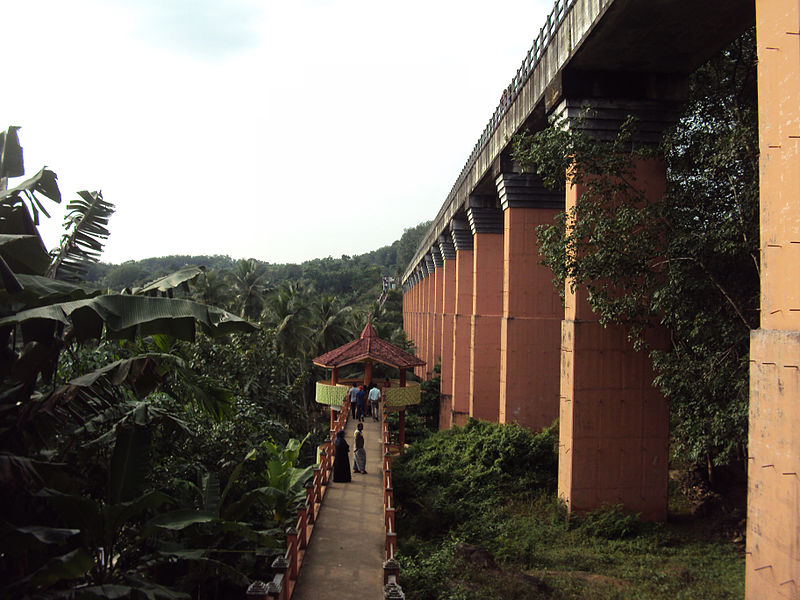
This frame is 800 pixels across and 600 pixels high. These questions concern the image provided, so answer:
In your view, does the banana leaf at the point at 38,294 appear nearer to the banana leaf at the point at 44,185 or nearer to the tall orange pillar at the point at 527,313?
the banana leaf at the point at 44,185

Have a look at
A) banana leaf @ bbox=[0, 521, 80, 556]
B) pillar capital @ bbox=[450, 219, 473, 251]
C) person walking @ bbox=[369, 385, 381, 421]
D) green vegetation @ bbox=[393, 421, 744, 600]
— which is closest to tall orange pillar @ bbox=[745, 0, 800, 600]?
green vegetation @ bbox=[393, 421, 744, 600]

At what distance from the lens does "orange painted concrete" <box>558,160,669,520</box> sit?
470 inches

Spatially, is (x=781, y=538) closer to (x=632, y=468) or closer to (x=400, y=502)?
(x=632, y=468)

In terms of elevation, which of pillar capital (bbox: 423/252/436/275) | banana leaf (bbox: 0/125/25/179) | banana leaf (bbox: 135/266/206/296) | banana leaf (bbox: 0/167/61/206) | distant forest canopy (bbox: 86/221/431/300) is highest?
distant forest canopy (bbox: 86/221/431/300)

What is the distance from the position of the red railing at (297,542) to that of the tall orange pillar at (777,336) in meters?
4.91

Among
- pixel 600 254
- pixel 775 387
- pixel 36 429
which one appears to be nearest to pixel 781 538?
pixel 775 387

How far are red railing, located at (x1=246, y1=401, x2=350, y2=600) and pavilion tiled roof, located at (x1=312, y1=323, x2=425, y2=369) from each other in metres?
6.30

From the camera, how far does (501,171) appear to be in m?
17.0

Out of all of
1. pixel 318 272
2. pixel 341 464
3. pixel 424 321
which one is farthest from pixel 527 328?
pixel 318 272

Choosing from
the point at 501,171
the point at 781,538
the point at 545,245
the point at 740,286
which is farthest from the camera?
the point at 501,171

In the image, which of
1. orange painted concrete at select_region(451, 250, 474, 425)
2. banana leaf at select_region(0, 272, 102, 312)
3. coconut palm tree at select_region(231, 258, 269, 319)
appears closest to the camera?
banana leaf at select_region(0, 272, 102, 312)

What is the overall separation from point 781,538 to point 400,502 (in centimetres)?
983

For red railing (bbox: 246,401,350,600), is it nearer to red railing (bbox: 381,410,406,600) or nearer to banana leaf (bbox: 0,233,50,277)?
red railing (bbox: 381,410,406,600)

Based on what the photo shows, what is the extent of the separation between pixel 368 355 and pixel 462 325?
5.28 meters
